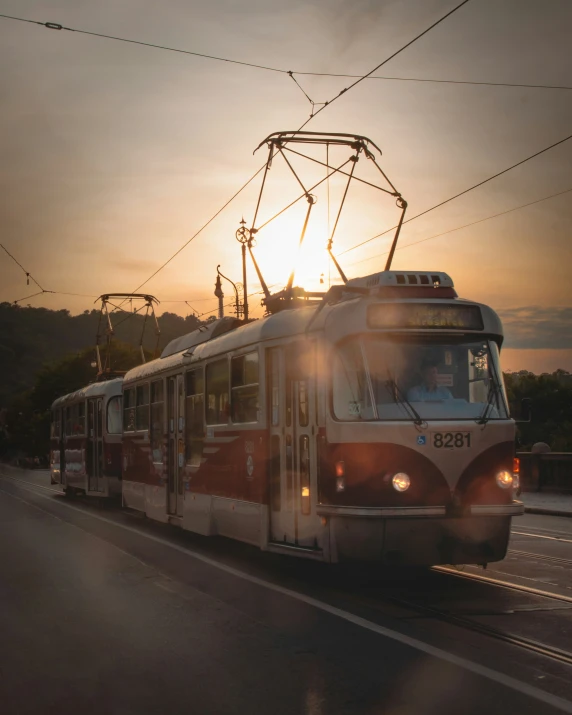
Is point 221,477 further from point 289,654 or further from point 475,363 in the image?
point 289,654

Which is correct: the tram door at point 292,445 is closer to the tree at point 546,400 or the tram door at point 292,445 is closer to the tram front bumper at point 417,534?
the tram front bumper at point 417,534

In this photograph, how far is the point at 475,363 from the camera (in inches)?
403

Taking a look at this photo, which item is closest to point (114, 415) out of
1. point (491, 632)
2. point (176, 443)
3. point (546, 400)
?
point (176, 443)

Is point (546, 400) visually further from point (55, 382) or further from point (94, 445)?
point (55, 382)

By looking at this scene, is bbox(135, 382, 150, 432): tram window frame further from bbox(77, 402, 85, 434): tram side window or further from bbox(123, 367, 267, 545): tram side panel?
bbox(77, 402, 85, 434): tram side window

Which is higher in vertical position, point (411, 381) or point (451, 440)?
point (411, 381)

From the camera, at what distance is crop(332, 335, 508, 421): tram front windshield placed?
32.2ft

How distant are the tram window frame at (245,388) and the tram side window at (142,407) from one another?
5.60 metres

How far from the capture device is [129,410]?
19906 mm

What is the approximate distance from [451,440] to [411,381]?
2.35ft

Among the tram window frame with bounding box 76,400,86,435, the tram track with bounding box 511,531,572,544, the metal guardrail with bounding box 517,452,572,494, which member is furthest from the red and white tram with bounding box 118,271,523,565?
the metal guardrail with bounding box 517,452,572,494

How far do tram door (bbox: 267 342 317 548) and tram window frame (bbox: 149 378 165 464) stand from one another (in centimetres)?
583

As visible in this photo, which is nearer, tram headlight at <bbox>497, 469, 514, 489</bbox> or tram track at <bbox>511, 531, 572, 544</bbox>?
tram headlight at <bbox>497, 469, 514, 489</bbox>

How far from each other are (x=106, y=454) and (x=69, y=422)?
5.85 meters
